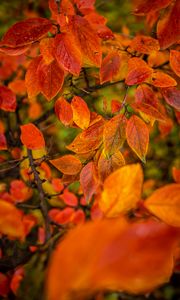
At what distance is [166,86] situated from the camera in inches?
37.4

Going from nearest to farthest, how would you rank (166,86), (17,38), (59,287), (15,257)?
(59,287) < (17,38) < (166,86) < (15,257)

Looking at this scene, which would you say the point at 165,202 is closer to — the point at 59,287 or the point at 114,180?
the point at 114,180

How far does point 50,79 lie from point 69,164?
29cm

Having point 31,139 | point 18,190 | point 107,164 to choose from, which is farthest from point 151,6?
point 18,190

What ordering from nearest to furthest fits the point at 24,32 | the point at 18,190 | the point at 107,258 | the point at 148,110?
the point at 107,258
the point at 24,32
the point at 148,110
the point at 18,190

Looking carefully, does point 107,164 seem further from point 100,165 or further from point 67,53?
point 67,53

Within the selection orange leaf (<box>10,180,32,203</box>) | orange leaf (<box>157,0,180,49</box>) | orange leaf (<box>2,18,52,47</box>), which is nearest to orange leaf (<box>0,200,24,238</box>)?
orange leaf (<box>2,18,52,47</box>)

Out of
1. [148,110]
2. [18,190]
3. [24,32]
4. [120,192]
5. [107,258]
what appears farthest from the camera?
[18,190]

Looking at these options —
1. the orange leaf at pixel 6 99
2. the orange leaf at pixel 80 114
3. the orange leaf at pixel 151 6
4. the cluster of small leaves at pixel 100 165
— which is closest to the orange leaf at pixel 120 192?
the cluster of small leaves at pixel 100 165

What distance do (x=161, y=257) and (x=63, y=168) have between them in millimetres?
634

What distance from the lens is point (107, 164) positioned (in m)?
0.95

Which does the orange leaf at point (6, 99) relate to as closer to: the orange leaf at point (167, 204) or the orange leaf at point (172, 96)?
the orange leaf at point (172, 96)

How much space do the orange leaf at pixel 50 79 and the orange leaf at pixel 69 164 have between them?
0.22 m

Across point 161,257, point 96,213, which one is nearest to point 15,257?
point 96,213
